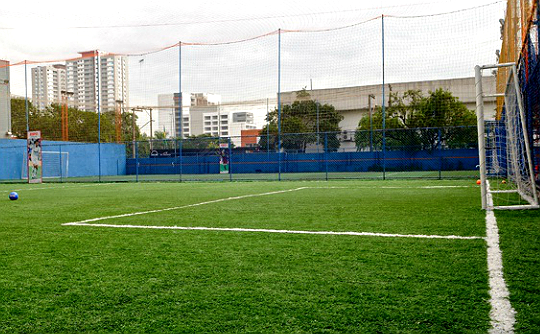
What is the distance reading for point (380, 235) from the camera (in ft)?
13.9

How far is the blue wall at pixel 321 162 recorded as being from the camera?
24623 mm

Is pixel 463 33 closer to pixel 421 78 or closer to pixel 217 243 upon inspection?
pixel 421 78

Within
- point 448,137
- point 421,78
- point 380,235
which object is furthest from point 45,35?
point 380,235

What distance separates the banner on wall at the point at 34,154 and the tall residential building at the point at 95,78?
6204 millimetres

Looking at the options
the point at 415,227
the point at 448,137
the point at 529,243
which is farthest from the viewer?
the point at 448,137

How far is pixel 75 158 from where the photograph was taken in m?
30.5

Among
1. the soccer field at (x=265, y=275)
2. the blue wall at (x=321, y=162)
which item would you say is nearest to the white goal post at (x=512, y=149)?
the soccer field at (x=265, y=275)

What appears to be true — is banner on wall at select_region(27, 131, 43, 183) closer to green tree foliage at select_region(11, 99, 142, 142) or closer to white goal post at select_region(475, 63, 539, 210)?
green tree foliage at select_region(11, 99, 142, 142)

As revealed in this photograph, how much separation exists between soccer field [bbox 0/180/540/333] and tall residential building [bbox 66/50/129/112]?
72.4ft

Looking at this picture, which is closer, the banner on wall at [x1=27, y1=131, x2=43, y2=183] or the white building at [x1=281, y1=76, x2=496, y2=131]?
the banner on wall at [x1=27, y1=131, x2=43, y2=183]

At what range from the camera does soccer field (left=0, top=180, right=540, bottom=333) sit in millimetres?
2121

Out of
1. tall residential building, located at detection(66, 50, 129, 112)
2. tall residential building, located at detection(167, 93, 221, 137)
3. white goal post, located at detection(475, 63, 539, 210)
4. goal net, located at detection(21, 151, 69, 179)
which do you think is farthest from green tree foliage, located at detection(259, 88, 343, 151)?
white goal post, located at detection(475, 63, 539, 210)

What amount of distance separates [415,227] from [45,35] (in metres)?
25.7

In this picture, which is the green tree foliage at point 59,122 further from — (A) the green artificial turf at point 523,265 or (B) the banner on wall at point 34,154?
(A) the green artificial turf at point 523,265
